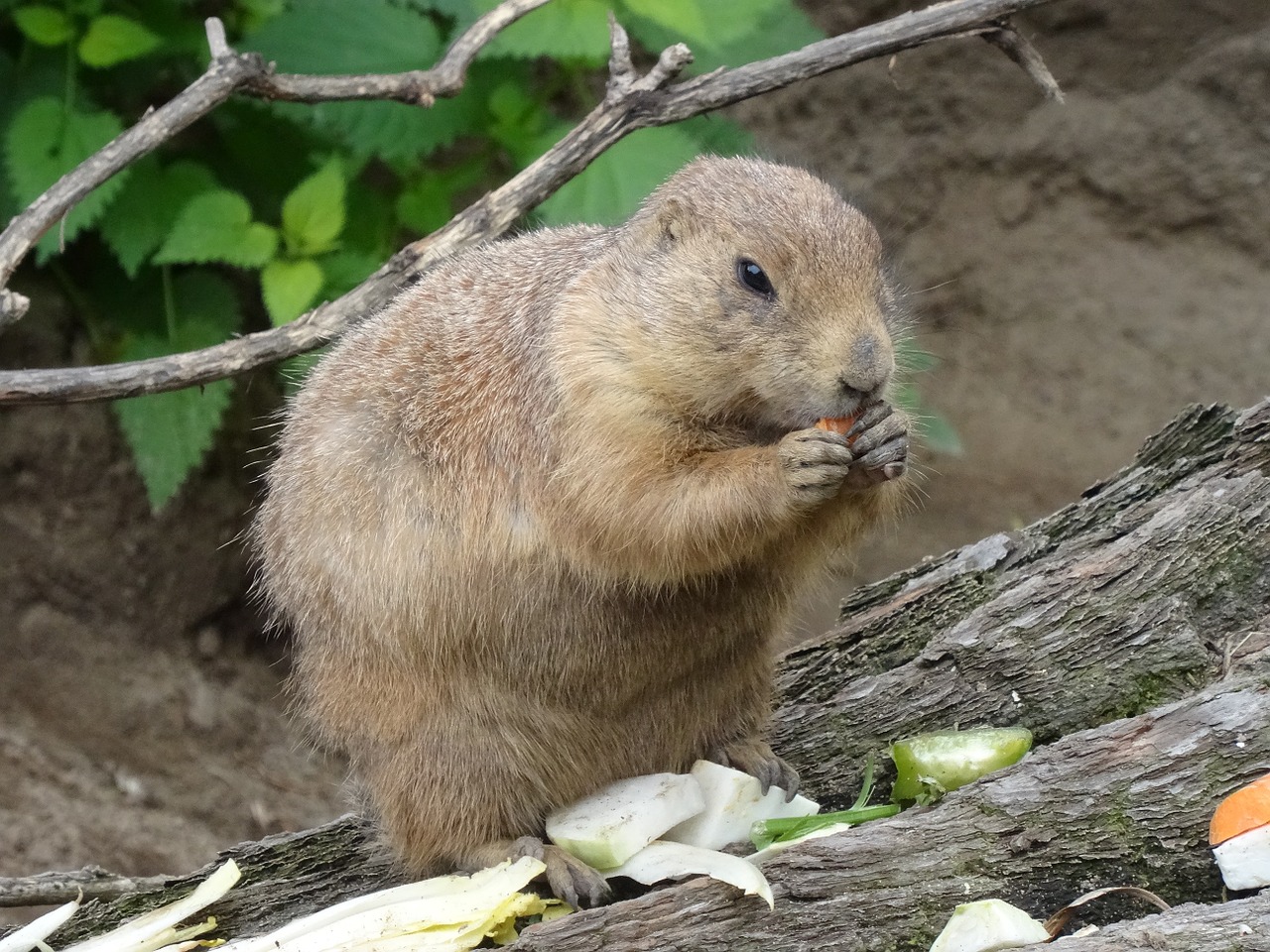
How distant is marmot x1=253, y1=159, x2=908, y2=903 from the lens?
135 inches

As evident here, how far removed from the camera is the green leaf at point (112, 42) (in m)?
5.93

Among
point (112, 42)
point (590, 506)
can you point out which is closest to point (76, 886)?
point (590, 506)

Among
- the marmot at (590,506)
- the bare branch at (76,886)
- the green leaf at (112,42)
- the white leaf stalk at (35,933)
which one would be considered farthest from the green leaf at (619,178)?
the white leaf stalk at (35,933)

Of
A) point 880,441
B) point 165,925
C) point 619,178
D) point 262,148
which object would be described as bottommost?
point 165,925

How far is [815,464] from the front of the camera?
→ 10.8 ft

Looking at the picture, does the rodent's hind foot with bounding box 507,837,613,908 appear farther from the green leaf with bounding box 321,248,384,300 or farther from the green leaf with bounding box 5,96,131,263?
the green leaf with bounding box 5,96,131,263

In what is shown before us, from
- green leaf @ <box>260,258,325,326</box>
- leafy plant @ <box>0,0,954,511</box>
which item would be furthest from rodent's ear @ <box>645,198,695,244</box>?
green leaf @ <box>260,258,325,326</box>

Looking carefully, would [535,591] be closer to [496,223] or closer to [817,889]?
[817,889]

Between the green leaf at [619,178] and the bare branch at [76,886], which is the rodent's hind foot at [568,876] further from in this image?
the green leaf at [619,178]

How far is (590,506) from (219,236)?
2817 millimetres

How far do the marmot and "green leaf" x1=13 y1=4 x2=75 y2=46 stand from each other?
9.62ft

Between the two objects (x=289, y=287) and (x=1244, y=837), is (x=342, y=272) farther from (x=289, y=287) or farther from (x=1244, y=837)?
(x=1244, y=837)

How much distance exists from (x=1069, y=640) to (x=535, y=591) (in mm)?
1623

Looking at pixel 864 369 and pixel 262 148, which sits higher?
pixel 262 148
